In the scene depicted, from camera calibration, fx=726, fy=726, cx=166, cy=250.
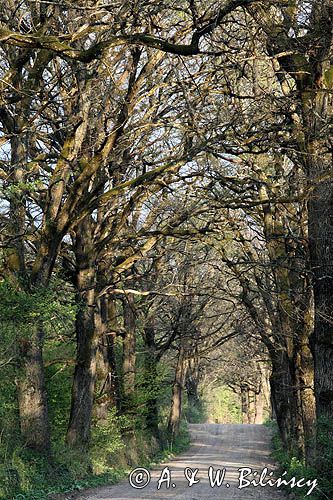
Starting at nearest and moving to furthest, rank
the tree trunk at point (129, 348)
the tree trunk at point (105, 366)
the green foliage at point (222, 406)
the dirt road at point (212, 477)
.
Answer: the dirt road at point (212, 477), the tree trunk at point (105, 366), the tree trunk at point (129, 348), the green foliage at point (222, 406)

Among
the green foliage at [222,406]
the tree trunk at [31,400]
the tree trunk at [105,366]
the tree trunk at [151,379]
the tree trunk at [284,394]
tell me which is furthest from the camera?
the green foliage at [222,406]

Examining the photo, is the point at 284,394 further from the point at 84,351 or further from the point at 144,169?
the point at 144,169

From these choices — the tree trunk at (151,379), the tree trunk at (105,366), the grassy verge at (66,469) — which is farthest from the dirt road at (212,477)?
the tree trunk at (105,366)

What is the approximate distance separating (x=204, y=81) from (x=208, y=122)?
1.38 meters

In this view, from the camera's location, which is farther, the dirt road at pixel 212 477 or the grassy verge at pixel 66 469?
the dirt road at pixel 212 477

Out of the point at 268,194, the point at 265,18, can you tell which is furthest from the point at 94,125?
the point at 265,18

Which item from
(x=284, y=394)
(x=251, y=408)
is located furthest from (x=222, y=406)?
(x=284, y=394)

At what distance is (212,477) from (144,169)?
28.6 ft

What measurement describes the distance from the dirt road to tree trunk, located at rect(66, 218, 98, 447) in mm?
1809

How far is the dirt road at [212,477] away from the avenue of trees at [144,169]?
153 centimetres

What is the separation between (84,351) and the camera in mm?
19047

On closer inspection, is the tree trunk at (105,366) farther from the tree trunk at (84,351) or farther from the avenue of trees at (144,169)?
the tree trunk at (84,351)

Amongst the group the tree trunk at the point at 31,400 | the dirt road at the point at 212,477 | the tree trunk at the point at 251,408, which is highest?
the tree trunk at the point at 251,408

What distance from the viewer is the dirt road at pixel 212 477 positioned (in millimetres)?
14633
